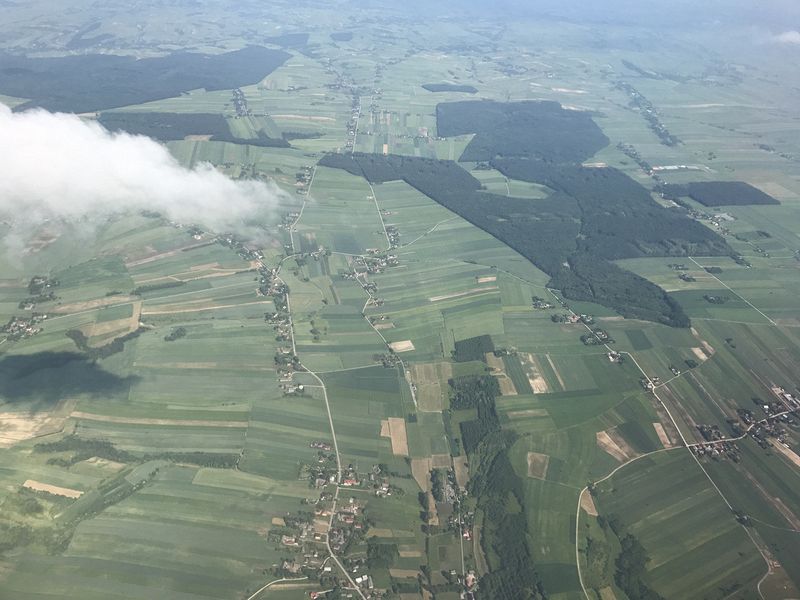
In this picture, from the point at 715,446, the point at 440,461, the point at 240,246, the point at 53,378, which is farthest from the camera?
the point at 240,246

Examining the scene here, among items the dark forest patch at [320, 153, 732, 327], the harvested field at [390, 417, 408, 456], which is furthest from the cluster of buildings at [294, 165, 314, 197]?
the harvested field at [390, 417, 408, 456]

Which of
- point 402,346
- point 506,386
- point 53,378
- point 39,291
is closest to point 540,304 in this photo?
point 506,386

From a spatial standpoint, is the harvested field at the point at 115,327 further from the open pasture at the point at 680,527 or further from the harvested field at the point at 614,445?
the open pasture at the point at 680,527

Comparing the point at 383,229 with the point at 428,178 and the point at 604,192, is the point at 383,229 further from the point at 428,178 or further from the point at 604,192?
the point at 604,192

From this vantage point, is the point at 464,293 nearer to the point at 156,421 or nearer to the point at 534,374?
the point at 534,374

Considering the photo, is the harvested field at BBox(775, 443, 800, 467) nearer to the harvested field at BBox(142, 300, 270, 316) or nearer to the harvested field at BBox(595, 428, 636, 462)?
the harvested field at BBox(595, 428, 636, 462)

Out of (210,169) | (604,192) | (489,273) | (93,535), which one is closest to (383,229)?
(489,273)
